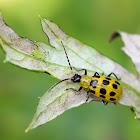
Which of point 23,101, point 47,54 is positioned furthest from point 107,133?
point 47,54

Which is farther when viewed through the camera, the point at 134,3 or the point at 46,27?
the point at 134,3

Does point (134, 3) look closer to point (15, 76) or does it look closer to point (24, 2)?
point (24, 2)

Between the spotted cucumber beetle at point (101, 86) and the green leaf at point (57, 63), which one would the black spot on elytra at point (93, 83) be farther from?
the green leaf at point (57, 63)

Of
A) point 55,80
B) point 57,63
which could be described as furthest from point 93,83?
point 55,80

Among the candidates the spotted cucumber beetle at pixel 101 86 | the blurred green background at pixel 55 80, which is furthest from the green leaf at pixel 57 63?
the blurred green background at pixel 55 80

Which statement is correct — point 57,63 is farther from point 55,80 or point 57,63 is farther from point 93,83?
point 55,80
